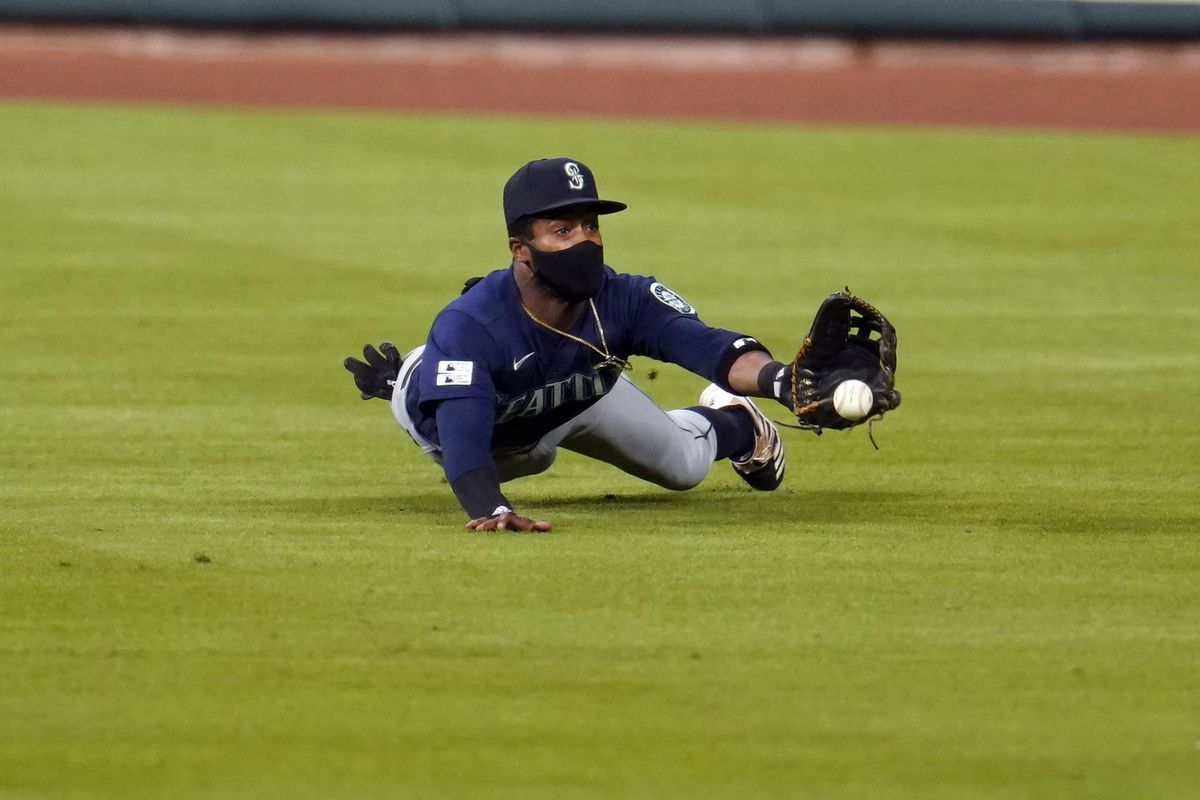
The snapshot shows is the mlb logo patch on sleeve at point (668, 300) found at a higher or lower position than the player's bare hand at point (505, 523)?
higher

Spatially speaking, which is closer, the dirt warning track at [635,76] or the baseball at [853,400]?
the baseball at [853,400]

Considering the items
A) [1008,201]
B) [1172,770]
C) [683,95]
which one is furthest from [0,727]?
[683,95]

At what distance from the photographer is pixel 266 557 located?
18.5ft

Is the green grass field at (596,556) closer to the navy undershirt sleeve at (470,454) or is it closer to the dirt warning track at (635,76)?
the navy undershirt sleeve at (470,454)

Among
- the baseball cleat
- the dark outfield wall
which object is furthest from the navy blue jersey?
the dark outfield wall

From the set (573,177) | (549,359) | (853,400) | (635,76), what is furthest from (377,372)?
(635,76)

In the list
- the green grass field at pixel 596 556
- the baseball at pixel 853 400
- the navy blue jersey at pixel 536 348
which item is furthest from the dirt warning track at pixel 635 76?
the baseball at pixel 853 400

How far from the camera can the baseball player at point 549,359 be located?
5988 millimetres

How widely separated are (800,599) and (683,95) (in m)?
16.9

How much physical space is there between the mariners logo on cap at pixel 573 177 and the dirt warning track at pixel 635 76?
1505 cm

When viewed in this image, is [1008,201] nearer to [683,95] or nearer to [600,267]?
[683,95]

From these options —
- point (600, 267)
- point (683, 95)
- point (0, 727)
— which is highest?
point (683, 95)

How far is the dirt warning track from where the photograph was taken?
68.5 ft

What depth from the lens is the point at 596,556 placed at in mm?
5645
